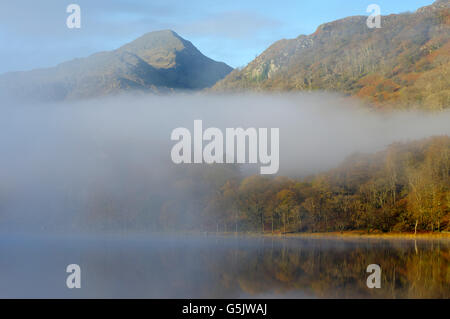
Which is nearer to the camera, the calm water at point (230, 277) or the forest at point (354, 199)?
the calm water at point (230, 277)

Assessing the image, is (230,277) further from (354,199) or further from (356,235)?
(354,199)

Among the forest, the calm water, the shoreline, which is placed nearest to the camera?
the calm water

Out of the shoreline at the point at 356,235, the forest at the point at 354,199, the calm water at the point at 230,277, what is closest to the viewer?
the calm water at the point at 230,277

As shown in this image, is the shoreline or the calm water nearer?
the calm water

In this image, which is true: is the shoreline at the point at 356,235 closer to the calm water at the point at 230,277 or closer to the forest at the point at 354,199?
the forest at the point at 354,199

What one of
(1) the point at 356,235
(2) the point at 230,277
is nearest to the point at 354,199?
(1) the point at 356,235

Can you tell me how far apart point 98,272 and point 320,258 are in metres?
20.7

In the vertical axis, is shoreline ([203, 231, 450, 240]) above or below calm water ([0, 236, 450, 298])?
below

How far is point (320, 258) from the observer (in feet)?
144

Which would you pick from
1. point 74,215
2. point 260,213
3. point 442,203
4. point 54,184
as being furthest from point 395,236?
point 54,184

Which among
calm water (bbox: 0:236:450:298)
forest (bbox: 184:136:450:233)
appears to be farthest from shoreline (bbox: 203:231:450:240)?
calm water (bbox: 0:236:450:298)

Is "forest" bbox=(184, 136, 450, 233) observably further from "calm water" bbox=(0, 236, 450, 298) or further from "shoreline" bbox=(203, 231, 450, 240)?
"calm water" bbox=(0, 236, 450, 298)

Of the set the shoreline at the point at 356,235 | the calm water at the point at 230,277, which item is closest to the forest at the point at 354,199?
the shoreline at the point at 356,235
